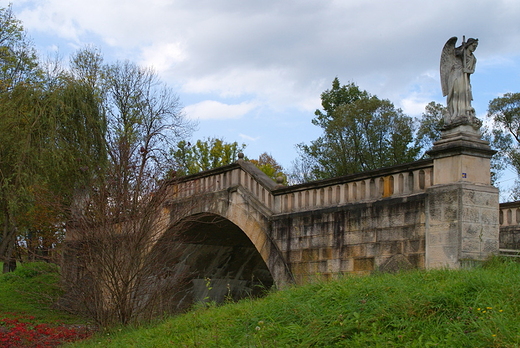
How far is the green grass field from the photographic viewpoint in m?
5.55

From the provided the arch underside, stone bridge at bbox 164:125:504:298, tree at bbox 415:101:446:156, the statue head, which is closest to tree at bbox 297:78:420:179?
tree at bbox 415:101:446:156

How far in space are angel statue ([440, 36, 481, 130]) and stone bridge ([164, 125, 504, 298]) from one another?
33 cm

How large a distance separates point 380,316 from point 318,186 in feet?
19.0

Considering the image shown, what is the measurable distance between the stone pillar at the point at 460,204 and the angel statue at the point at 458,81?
21 cm

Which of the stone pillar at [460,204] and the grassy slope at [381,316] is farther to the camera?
the stone pillar at [460,204]

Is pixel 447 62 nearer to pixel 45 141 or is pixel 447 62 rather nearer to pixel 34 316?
pixel 45 141

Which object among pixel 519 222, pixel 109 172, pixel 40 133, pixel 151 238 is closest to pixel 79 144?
pixel 40 133

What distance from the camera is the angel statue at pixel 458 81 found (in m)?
9.53

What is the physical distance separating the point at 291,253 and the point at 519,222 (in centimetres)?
410

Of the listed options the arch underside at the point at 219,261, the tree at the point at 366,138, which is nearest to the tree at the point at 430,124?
the tree at the point at 366,138

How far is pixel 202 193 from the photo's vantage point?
49.8 ft

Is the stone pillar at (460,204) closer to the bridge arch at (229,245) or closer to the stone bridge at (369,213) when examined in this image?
the stone bridge at (369,213)

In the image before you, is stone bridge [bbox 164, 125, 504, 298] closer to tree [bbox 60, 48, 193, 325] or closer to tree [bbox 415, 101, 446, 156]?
tree [bbox 60, 48, 193, 325]

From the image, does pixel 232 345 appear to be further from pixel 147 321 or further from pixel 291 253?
pixel 291 253
